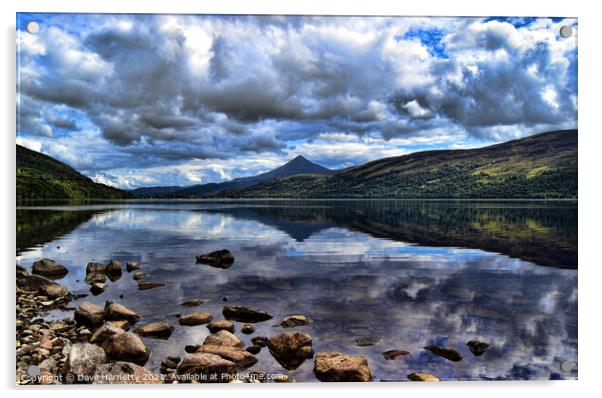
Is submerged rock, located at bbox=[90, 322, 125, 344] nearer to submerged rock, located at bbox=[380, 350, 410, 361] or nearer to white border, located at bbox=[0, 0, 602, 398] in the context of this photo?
white border, located at bbox=[0, 0, 602, 398]

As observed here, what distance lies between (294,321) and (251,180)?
6059 mm

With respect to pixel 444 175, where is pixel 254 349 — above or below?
below

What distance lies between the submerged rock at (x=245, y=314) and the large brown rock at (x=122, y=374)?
2.72 m

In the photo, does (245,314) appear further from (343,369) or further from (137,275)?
(137,275)

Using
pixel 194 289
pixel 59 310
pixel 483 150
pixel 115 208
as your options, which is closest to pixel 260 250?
pixel 194 289

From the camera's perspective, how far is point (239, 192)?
58.6ft

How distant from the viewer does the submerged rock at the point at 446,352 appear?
8.48 meters

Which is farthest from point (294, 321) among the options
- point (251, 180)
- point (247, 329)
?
point (251, 180)

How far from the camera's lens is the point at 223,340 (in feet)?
28.0

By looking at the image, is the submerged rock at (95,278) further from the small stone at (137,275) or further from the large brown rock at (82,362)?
the large brown rock at (82,362)

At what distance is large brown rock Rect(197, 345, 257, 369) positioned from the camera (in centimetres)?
816

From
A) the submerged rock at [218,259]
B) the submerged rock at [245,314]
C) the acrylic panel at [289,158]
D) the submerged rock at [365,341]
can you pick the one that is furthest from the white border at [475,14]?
the submerged rock at [218,259]

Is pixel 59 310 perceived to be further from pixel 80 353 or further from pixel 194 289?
pixel 194 289

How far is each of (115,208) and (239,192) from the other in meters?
26.0
